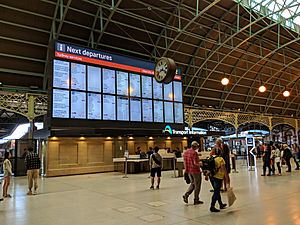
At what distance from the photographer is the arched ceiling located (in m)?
15.7

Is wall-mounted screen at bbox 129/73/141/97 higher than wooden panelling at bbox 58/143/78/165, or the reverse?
wall-mounted screen at bbox 129/73/141/97

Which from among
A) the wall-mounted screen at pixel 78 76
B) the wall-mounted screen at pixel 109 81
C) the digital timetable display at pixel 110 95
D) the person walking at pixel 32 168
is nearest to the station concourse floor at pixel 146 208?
the person walking at pixel 32 168

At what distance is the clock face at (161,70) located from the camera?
10.5 metres

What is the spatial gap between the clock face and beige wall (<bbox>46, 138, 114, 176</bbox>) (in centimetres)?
757

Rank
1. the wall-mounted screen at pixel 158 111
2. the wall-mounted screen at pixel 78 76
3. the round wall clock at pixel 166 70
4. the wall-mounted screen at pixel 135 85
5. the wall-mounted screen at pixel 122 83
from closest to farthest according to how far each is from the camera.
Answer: the round wall clock at pixel 166 70 → the wall-mounted screen at pixel 78 76 → the wall-mounted screen at pixel 122 83 → the wall-mounted screen at pixel 135 85 → the wall-mounted screen at pixel 158 111

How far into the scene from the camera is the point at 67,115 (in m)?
13.9

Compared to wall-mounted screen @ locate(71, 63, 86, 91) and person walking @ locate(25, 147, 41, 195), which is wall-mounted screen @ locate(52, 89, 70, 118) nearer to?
wall-mounted screen @ locate(71, 63, 86, 91)

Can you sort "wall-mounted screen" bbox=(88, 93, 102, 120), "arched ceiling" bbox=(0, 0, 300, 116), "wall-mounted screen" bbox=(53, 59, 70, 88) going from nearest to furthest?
"wall-mounted screen" bbox=(53, 59, 70, 88), "wall-mounted screen" bbox=(88, 93, 102, 120), "arched ceiling" bbox=(0, 0, 300, 116)

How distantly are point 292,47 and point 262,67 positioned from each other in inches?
123

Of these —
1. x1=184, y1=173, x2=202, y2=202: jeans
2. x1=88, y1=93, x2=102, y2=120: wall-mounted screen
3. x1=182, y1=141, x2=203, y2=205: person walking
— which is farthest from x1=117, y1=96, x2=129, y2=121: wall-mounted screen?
x1=184, y1=173, x2=202, y2=202: jeans

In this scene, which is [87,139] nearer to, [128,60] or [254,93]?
[128,60]

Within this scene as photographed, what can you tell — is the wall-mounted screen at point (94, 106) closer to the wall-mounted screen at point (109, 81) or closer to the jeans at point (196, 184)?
the wall-mounted screen at point (109, 81)

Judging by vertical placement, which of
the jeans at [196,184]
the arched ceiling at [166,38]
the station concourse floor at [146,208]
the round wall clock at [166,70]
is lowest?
the station concourse floor at [146,208]

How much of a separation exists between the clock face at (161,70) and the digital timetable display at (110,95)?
5.22 m
